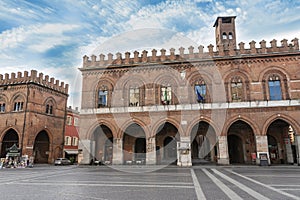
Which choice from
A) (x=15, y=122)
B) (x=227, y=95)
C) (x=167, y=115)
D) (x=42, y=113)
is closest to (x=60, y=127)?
(x=42, y=113)

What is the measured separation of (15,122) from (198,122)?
22127 mm

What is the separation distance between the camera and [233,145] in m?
26.0

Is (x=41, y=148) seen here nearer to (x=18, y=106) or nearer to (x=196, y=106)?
(x=18, y=106)

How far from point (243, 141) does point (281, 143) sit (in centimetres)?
360

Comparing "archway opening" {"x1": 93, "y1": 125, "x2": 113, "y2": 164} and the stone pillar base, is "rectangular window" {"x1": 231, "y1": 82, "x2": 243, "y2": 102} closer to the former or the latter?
the stone pillar base

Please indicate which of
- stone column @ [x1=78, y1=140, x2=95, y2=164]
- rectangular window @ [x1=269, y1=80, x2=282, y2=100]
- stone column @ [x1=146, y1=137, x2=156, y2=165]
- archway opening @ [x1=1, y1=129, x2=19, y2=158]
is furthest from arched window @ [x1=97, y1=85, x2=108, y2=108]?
rectangular window @ [x1=269, y1=80, x2=282, y2=100]

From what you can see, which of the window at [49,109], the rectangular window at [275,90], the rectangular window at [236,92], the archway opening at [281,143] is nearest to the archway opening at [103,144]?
the window at [49,109]

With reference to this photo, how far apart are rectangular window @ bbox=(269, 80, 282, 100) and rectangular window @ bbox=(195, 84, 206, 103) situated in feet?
19.2

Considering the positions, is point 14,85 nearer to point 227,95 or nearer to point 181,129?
point 181,129

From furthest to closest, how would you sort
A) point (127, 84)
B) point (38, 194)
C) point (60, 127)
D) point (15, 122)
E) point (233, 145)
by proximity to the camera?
point (60, 127), point (15, 122), point (233, 145), point (127, 84), point (38, 194)

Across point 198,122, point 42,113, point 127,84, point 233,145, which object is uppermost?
point 127,84

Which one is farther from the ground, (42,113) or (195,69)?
(195,69)

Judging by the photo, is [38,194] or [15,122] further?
[15,122]

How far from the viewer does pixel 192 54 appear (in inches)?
907
